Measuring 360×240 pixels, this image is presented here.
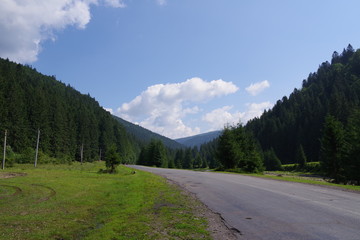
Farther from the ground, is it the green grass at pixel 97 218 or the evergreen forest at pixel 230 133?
the evergreen forest at pixel 230 133

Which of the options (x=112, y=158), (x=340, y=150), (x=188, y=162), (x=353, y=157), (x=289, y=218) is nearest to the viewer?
(x=289, y=218)

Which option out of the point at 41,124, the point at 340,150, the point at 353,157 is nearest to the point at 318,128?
the point at 340,150

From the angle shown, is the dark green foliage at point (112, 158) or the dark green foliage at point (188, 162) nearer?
the dark green foliage at point (112, 158)

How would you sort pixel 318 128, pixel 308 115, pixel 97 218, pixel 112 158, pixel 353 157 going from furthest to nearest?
pixel 308 115 → pixel 318 128 → pixel 353 157 → pixel 112 158 → pixel 97 218

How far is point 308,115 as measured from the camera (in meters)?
128

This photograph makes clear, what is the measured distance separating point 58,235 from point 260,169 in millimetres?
38186

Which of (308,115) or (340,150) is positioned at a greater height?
(308,115)

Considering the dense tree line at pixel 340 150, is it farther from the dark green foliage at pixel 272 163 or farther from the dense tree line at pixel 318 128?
the dark green foliage at pixel 272 163

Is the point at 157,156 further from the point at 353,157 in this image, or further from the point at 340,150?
the point at 353,157

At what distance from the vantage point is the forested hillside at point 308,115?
10794 cm

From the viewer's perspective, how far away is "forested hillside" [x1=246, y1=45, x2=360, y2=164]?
108 m

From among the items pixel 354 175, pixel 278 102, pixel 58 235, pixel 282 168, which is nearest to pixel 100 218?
pixel 58 235

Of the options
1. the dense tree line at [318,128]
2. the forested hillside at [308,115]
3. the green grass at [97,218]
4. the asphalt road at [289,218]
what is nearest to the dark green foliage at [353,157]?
the dense tree line at [318,128]

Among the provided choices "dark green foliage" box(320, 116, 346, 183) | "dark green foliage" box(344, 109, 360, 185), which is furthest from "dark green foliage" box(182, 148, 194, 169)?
"dark green foliage" box(344, 109, 360, 185)
